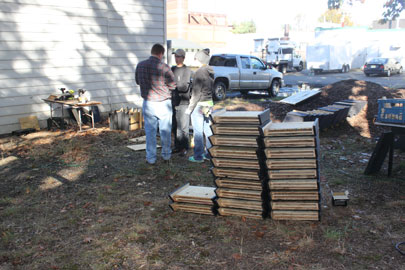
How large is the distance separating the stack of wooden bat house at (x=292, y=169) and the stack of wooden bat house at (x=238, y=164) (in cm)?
14

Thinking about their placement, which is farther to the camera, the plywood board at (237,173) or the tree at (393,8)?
the tree at (393,8)

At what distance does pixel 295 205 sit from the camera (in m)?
4.54

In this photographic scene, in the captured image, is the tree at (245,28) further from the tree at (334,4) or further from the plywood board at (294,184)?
the plywood board at (294,184)

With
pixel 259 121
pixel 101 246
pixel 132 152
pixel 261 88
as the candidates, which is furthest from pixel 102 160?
pixel 261 88

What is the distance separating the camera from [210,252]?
3967mm

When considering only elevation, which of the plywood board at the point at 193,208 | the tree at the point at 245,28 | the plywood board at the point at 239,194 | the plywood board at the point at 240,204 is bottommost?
the plywood board at the point at 193,208

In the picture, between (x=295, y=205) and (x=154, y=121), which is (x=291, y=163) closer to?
(x=295, y=205)

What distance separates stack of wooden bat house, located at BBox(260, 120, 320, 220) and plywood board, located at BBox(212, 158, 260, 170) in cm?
15

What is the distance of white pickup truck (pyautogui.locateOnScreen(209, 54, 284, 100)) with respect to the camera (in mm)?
16500

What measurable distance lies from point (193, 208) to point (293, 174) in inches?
55.3

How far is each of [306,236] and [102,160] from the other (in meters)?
4.67

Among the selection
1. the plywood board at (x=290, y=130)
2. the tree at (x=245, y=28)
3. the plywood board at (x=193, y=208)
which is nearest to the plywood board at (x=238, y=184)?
the plywood board at (x=193, y=208)

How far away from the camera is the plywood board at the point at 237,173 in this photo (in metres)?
4.49

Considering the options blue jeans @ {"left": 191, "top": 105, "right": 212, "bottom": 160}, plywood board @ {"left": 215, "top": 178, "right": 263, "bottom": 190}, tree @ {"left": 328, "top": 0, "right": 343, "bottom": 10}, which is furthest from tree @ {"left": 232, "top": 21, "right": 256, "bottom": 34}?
plywood board @ {"left": 215, "top": 178, "right": 263, "bottom": 190}
